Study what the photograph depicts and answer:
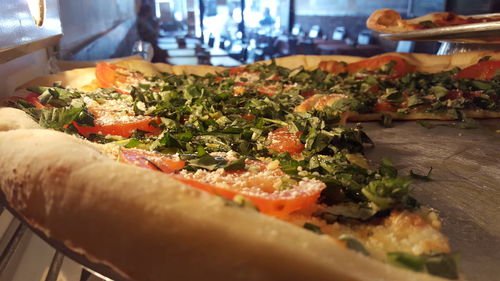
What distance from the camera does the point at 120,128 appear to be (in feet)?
7.34

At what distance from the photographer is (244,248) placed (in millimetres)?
860

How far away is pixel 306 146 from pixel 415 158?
24.2 inches

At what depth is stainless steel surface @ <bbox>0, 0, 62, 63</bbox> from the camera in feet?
7.48

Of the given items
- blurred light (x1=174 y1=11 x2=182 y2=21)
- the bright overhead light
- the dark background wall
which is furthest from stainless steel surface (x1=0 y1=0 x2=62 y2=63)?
blurred light (x1=174 y1=11 x2=182 y2=21)

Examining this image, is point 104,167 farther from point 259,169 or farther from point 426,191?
point 426,191

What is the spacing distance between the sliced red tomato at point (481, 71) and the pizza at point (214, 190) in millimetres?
905

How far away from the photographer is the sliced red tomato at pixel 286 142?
2.06 meters

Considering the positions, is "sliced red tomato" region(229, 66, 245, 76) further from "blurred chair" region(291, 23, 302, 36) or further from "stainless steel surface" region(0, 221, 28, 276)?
"blurred chair" region(291, 23, 302, 36)

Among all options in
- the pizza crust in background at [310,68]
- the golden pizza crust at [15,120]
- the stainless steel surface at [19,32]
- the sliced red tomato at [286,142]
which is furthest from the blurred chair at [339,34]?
the golden pizza crust at [15,120]

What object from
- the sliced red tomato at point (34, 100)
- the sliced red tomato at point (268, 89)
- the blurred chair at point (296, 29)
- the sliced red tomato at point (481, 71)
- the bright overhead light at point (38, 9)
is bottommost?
the blurred chair at point (296, 29)

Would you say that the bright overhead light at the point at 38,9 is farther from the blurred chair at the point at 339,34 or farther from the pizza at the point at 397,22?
the blurred chair at the point at 339,34

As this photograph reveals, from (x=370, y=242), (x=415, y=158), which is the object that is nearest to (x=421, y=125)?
(x=415, y=158)

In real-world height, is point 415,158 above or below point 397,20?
below

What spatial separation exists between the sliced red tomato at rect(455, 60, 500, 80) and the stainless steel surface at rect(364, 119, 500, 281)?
804 millimetres
